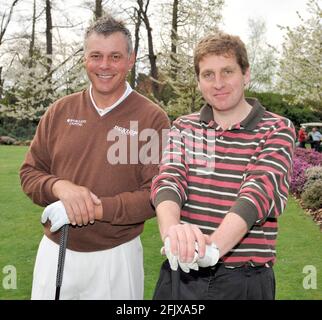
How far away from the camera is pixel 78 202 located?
8.34ft

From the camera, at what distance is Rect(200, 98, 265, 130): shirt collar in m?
2.19

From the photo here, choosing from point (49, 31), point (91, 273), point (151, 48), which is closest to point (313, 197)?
point (91, 273)

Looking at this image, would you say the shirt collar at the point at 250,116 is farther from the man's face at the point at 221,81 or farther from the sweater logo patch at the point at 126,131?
the sweater logo patch at the point at 126,131

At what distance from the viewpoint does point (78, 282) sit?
9.57ft

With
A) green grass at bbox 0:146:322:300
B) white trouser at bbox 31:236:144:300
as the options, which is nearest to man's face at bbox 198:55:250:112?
white trouser at bbox 31:236:144:300

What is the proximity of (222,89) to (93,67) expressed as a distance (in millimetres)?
918

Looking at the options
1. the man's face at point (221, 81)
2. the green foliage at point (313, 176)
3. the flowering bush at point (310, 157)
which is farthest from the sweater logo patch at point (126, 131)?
the flowering bush at point (310, 157)

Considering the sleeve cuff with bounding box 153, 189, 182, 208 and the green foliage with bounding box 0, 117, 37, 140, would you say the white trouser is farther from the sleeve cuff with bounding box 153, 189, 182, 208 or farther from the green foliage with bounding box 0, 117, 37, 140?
the green foliage with bounding box 0, 117, 37, 140

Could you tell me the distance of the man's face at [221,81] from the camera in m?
2.22

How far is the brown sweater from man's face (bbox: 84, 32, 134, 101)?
0.11 meters

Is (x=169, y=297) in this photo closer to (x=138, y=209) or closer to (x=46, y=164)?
(x=138, y=209)

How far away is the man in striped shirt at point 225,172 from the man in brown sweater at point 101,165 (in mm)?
524

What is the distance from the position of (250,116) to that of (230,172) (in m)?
0.26

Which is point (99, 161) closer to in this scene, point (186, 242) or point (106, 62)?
point (106, 62)
